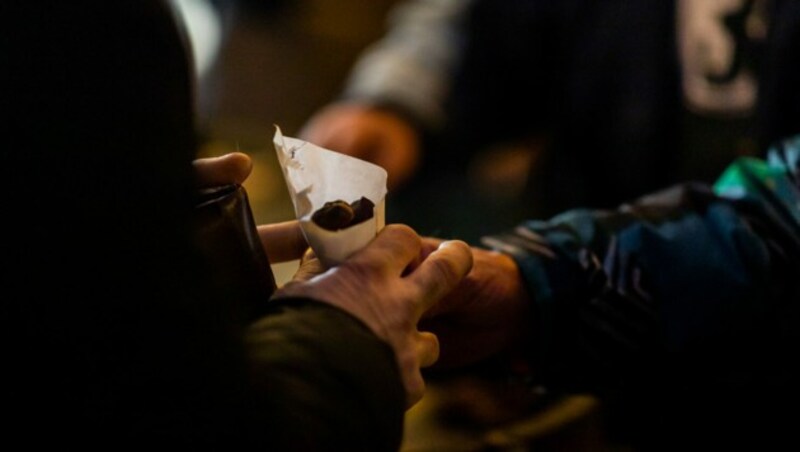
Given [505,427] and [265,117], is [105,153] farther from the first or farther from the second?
[265,117]

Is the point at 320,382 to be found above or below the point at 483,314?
above

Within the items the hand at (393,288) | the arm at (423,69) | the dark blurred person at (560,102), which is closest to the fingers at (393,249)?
the hand at (393,288)

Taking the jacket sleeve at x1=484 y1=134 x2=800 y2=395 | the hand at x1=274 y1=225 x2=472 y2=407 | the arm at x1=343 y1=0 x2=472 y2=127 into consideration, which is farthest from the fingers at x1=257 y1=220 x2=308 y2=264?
the arm at x1=343 y1=0 x2=472 y2=127

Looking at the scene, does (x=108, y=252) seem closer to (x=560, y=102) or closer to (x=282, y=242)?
(x=282, y=242)

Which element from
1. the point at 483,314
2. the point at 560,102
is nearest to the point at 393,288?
the point at 483,314

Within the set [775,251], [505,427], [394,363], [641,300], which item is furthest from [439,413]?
[394,363]

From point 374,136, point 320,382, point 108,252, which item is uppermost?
point 108,252
